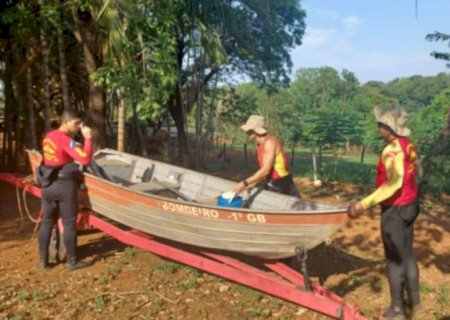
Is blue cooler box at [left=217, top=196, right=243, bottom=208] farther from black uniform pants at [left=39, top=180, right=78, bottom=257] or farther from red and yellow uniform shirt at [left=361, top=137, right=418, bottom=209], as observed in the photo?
black uniform pants at [left=39, top=180, right=78, bottom=257]

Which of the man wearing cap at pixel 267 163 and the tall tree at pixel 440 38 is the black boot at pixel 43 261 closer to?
the man wearing cap at pixel 267 163

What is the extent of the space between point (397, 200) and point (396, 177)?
31 cm

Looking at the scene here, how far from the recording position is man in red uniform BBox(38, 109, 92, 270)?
5484mm

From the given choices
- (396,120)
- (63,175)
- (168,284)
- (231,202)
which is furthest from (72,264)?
(396,120)

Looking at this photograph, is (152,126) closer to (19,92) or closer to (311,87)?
(19,92)

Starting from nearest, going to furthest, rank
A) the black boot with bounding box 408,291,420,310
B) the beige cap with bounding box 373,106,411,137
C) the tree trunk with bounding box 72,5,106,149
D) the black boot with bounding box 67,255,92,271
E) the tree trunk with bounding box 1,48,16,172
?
the beige cap with bounding box 373,106,411,137 → the black boot with bounding box 408,291,420,310 → the black boot with bounding box 67,255,92,271 → the tree trunk with bounding box 72,5,106,149 → the tree trunk with bounding box 1,48,16,172

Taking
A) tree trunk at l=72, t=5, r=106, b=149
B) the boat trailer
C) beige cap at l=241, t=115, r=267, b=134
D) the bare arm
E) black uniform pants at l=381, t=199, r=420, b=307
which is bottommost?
the boat trailer

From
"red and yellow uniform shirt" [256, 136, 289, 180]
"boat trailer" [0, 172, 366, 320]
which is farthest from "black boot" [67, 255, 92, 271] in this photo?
"red and yellow uniform shirt" [256, 136, 289, 180]

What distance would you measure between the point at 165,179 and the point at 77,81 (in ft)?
26.0

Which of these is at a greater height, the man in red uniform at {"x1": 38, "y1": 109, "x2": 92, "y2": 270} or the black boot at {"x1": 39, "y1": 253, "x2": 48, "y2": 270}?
the man in red uniform at {"x1": 38, "y1": 109, "x2": 92, "y2": 270}

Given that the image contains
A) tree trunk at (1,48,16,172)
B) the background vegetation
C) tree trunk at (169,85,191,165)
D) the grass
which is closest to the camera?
the grass

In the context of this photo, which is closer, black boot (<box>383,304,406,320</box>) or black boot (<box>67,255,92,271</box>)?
black boot (<box>383,304,406,320</box>)

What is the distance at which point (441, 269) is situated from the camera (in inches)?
246

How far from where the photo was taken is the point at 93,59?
Result: 9.32 m
